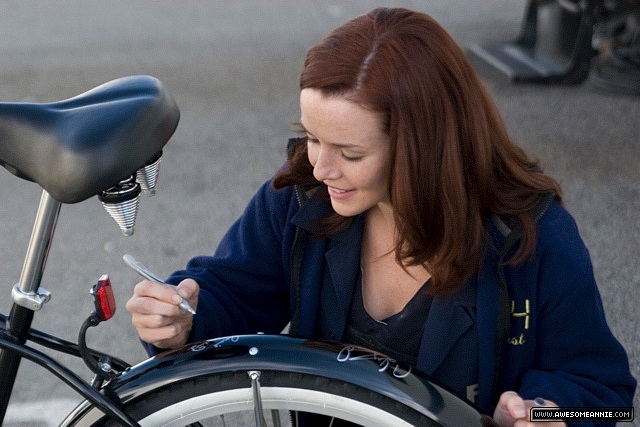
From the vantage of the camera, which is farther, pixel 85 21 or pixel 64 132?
pixel 85 21

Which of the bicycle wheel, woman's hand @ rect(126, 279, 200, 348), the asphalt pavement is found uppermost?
woman's hand @ rect(126, 279, 200, 348)

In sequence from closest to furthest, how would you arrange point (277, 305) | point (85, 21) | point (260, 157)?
point (277, 305)
point (260, 157)
point (85, 21)

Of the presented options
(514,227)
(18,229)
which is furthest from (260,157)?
(514,227)

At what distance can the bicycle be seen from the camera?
1.45 m

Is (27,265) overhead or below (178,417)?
overhead

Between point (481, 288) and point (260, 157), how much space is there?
303 centimetres

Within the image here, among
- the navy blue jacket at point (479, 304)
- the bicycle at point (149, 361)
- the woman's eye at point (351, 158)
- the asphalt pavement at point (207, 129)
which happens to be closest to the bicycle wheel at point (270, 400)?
the bicycle at point (149, 361)

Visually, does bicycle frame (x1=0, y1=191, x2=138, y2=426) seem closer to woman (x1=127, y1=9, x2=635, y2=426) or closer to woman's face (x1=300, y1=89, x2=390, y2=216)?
woman (x1=127, y1=9, x2=635, y2=426)

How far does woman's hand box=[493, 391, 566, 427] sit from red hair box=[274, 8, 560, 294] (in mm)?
230

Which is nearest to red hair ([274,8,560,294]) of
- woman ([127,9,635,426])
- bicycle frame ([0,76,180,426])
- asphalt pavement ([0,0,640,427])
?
woman ([127,9,635,426])

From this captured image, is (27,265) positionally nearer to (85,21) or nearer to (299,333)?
(299,333)

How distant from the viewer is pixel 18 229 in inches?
161

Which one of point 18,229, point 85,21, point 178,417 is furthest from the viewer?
point 85,21

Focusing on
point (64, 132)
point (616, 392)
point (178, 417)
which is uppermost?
point (64, 132)
